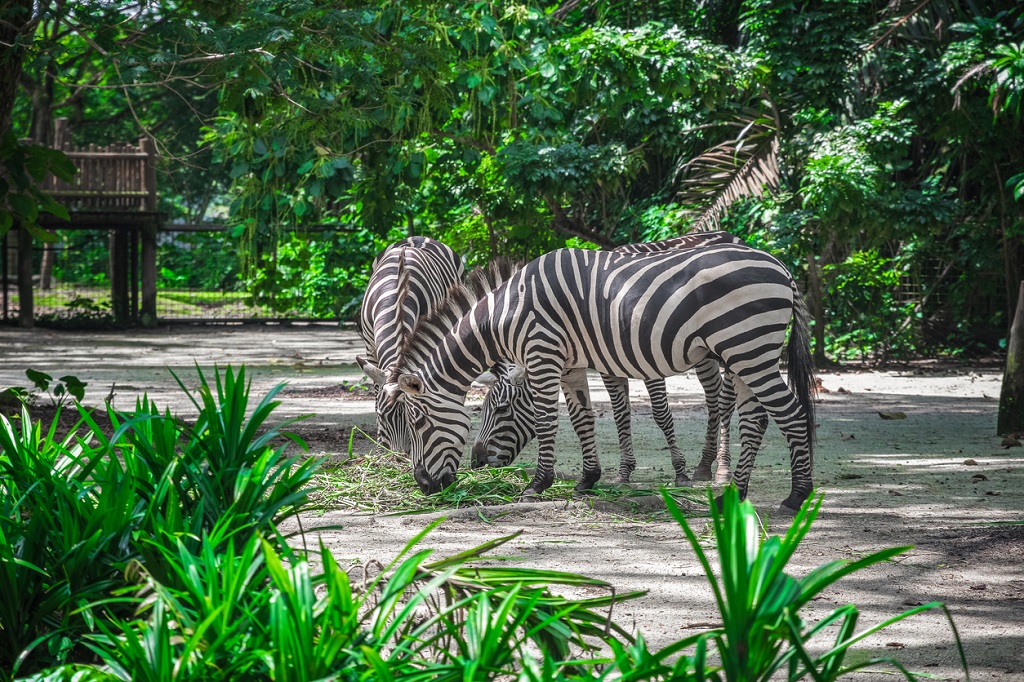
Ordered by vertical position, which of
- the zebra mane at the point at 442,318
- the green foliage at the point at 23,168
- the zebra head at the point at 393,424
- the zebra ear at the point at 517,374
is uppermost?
the green foliage at the point at 23,168

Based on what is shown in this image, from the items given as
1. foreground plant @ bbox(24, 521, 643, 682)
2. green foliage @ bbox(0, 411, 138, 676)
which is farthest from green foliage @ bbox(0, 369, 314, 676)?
foreground plant @ bbox(24, 521, 643, 682)

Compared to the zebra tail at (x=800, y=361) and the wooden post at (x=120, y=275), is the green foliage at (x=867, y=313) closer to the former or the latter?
the zebra tail at (x=800, y=361)

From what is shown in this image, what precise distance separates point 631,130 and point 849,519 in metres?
8.45

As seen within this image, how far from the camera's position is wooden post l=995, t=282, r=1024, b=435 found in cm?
805

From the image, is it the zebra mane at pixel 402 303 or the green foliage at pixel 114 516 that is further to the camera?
the zebra mane at pixel 402 303

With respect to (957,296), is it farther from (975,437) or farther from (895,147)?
(975,437)

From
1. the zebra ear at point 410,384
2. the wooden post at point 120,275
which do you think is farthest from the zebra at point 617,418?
the wooden post at point 120,275

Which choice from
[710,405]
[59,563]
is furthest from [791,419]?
[59,563]

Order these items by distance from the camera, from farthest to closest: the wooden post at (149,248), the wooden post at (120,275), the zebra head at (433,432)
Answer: the wooden post at (120,275)
the wooden post at (149,248)
the zebra head at (433,432)

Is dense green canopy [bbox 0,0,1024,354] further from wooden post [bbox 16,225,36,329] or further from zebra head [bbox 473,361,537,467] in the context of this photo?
wooden post [bbox 16,225,36,329]

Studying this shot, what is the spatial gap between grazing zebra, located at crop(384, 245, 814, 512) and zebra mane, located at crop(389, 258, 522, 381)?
0.16 meters

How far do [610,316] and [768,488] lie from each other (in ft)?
4.98

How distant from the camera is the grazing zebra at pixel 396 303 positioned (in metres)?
6.97

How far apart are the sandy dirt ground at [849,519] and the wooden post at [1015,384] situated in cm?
22
